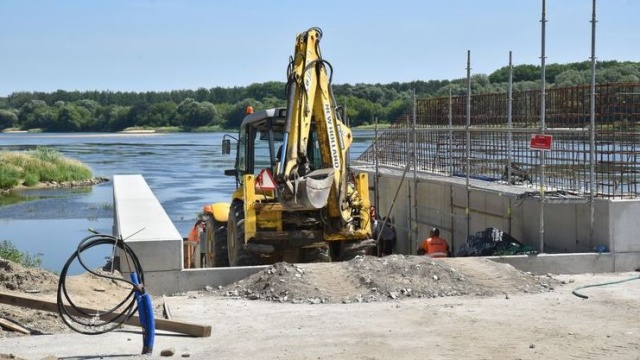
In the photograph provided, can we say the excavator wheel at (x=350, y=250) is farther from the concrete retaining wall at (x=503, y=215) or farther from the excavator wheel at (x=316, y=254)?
the concrete retaining wall at (x=503, y=215)

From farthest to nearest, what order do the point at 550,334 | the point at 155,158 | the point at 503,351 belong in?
the point at 155,158 < the point at 550,334 < the point at 503,351

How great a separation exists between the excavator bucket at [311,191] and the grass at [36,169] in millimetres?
50190

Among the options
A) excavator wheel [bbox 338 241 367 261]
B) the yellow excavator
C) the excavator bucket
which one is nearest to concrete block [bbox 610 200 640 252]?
the yellow excavator

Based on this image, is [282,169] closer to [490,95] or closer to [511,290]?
[511,290]

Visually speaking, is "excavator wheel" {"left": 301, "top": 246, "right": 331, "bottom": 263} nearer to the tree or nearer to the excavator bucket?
the excavator bucket

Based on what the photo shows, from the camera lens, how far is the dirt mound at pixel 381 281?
11.6m

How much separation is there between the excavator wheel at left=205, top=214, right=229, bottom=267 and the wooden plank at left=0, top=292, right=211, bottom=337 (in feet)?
17.7

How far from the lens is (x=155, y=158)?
93.4m

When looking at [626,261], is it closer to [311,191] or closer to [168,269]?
[311,191]

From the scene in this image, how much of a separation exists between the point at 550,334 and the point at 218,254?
23.4 feet

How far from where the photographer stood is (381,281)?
1184cm

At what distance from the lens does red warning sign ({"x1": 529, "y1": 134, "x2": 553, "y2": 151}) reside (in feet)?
44.8

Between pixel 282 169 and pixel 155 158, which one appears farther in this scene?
pixel 155 158

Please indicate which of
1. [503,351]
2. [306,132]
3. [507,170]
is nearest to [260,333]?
[503,351]
